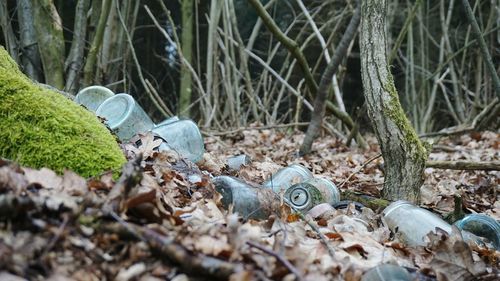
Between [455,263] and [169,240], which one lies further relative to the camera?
[455,263]

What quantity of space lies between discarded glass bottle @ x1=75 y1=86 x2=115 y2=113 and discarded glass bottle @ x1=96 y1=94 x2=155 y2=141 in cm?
36

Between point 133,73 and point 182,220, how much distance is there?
11.2 meters

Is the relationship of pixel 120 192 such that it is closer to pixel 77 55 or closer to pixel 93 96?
pixel 93 96

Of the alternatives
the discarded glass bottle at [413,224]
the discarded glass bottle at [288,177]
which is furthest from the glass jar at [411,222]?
the discarded glass bottle at [288,177]

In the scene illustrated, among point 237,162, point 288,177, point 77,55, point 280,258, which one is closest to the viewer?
point 280,258

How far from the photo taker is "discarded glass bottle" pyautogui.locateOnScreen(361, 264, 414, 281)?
200cm

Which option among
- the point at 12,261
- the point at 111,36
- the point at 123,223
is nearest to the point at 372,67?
the point at 123,223

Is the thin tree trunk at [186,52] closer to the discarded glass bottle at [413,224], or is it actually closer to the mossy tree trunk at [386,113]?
the mossy tree trunk at [386,113]

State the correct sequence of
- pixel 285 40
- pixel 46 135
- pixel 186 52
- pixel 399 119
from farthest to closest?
pixel 186 52, pixel 285 40, pixel 399 119, pixel 46 135

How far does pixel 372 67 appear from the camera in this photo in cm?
362

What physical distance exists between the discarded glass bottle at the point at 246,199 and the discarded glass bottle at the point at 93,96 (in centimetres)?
187

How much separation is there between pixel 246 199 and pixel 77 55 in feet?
14.1

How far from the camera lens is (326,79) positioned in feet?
20.5

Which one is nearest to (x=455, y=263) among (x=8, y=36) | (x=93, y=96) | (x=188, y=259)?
(x=188, y=259)
